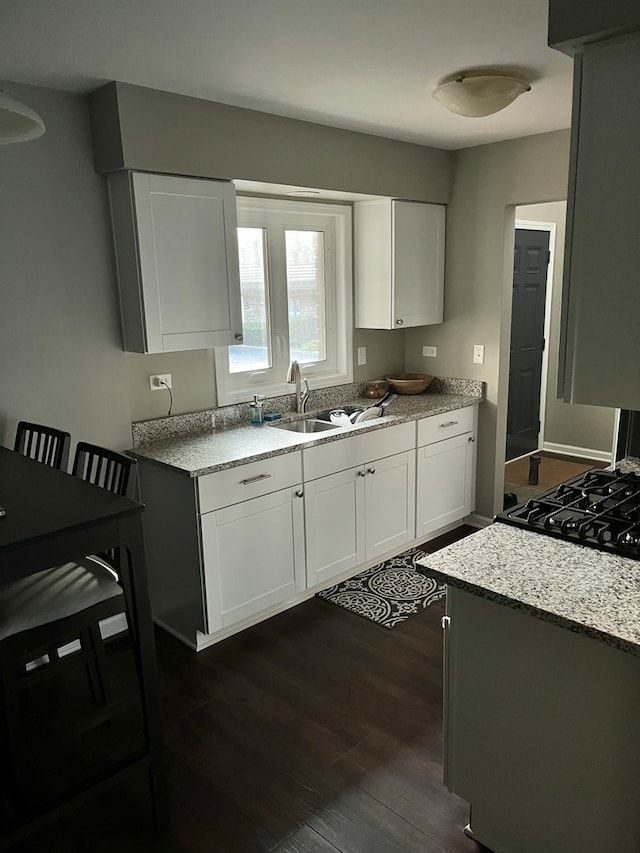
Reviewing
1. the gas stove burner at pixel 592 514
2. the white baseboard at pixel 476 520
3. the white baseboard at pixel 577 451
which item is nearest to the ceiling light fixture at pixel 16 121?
the gas stove burner at pixel 592 514

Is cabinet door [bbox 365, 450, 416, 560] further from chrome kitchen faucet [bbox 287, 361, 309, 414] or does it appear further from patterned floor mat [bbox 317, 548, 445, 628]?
chrome kitchen faucet [bbox 287, 361, 309, 414]

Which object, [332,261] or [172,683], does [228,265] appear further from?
[172,683]

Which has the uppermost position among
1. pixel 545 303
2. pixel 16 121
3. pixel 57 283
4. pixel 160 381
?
pixel 16 121

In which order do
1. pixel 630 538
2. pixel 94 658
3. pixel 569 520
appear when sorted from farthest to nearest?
pixel 94 658 < pixel 569 520 < pixel 630 538

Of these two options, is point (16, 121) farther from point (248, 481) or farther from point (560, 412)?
point (560, 412)

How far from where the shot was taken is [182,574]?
2.87 meters

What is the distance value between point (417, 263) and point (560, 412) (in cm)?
249

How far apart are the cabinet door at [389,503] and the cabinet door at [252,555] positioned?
0.51m

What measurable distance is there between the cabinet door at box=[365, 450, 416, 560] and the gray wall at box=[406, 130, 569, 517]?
2.44 feet

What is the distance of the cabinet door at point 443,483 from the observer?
12.5ft

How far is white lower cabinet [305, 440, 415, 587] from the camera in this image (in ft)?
10.6

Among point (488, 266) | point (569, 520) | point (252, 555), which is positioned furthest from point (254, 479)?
point (488, 266)

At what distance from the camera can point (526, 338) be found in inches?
213

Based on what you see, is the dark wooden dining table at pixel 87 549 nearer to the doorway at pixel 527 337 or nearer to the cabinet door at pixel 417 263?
the cabinet door at pixel 417 263
